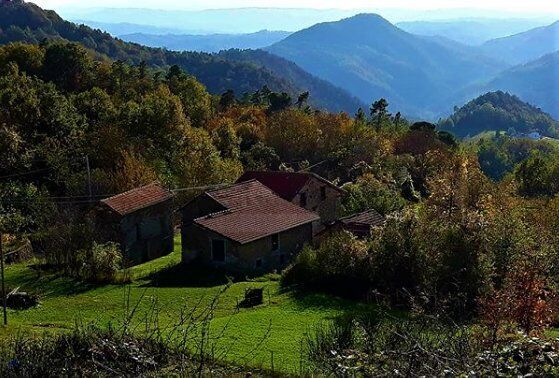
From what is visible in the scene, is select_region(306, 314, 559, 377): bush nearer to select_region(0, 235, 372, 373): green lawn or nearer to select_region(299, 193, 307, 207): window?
select_region(0, 235, 372, 373): green lawn

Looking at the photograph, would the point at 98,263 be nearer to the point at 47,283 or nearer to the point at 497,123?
the point at 47,283

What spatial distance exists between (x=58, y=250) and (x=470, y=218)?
1952 cm

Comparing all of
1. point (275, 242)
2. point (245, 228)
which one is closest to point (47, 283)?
point (245, 228)

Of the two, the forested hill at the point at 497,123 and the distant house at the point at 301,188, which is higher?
the distant house at the point at 301,188

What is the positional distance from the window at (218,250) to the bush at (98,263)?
5776 mm

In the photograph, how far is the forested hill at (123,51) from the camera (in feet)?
447

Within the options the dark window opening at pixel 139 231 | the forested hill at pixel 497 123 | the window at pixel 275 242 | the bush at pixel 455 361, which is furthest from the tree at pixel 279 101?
the forested hill at pixel 497 123

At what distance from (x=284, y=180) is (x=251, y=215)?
9.66 meters

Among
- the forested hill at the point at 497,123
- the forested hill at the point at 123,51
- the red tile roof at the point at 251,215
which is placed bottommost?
the forested hill at the point at 497,123

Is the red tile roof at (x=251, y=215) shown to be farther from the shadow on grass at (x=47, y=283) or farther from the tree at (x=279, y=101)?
the tree at (x=279, y=101)

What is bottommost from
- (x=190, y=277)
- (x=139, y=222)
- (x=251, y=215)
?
(x=190, y=277)

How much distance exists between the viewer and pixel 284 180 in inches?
1832

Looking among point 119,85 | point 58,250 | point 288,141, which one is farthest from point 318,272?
point 119,85

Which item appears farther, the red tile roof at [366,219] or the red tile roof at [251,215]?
the red tile roof at [366,219]
